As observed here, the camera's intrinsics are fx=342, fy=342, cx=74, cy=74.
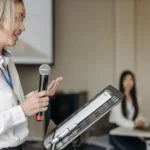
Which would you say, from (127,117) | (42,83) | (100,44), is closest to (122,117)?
(127,117)

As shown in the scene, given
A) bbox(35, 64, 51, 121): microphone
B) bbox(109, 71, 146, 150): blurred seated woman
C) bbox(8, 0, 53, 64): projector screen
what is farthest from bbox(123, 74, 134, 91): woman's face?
bbox(35, 64, 51, 121): microphone

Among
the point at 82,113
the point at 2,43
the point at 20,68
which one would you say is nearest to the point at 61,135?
the point at 82,113

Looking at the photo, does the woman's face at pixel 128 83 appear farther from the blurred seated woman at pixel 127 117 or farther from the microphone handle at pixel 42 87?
the microphone handle at pixel 42 87

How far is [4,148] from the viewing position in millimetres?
1296

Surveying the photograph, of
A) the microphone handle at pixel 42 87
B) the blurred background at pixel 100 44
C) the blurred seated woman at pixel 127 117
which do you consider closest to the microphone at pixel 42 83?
the microphone handle at pixel 42 87

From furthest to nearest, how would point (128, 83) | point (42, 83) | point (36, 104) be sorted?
point (128, 83) < point (42, 83) < point (36, 104)

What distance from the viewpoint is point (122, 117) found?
3.66 m

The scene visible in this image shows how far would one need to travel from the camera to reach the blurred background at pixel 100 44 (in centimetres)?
451

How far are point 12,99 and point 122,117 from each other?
2.50 meters

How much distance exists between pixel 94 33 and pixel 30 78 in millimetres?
1115

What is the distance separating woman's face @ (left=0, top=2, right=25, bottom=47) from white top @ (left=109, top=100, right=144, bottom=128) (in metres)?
2.48

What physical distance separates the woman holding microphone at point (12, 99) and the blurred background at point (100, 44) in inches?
121

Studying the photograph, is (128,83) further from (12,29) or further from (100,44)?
(12,29)

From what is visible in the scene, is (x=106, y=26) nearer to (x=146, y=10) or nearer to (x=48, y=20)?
(x=146, y=10)
